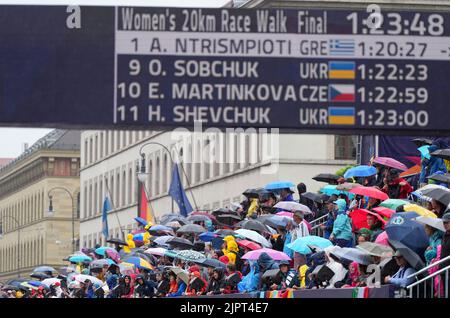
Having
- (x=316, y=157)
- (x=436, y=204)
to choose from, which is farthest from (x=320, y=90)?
(x=316, y=157)

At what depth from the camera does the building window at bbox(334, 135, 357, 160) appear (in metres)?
69.6

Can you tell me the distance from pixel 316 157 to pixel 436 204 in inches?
1951

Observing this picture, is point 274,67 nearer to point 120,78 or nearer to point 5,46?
point 120,78

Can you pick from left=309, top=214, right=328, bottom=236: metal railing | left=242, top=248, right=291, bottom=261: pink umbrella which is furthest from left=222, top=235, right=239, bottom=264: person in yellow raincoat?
left=242, top=248, right=291, bottom=261: pink umbrella

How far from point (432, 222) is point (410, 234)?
44 cm

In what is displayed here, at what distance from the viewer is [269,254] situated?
86.1 feet

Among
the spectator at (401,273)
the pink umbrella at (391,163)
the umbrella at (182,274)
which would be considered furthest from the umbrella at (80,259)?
the spectator at (401,273)

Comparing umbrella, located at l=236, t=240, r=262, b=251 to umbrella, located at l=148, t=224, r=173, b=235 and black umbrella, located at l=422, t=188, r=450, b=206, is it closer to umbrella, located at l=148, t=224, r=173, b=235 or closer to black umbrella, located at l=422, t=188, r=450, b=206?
black umbrella, located at l=422, t=188, r=450, b=206

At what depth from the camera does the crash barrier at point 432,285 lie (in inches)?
753

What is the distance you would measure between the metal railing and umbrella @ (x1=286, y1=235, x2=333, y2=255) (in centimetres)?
495

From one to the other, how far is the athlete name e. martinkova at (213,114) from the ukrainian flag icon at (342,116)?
0.97 m

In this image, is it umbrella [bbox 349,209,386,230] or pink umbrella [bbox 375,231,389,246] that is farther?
umbrella [bbox 349,209,386,230]

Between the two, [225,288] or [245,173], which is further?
[245,173]
